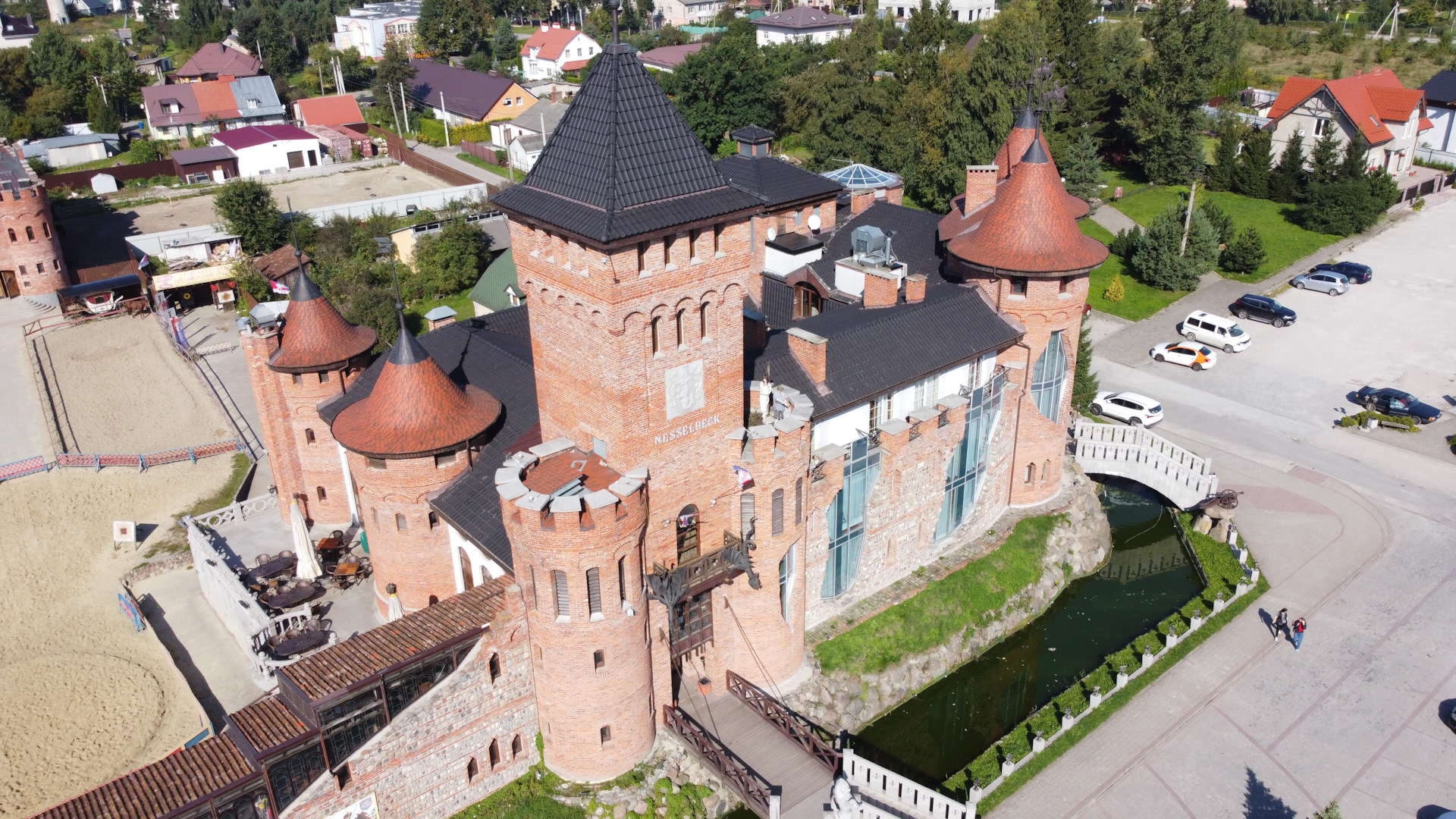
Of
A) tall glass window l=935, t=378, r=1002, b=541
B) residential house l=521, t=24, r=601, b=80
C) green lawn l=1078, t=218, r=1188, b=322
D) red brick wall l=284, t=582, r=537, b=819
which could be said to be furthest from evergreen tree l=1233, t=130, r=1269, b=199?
residential house l=521, t=24, r=601, b=80

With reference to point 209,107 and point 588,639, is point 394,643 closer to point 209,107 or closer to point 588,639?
point 588,639

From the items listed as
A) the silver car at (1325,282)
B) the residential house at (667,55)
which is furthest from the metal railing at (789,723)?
the residential house at (667,55)

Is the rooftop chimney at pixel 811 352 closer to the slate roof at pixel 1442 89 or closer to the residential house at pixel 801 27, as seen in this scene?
the slate roof at pixel 1442 89

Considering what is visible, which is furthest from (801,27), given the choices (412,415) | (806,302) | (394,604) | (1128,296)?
(394,604)

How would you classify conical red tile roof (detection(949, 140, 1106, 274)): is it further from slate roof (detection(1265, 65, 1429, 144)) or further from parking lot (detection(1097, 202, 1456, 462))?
slate roof (detection(1265, 65, 1429, 144))

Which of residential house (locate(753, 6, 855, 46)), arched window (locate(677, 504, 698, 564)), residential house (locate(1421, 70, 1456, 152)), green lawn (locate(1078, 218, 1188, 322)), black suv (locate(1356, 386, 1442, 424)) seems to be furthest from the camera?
residential house (locate(753, 6, 855, 46))

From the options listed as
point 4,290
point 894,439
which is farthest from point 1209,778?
point 4,290
